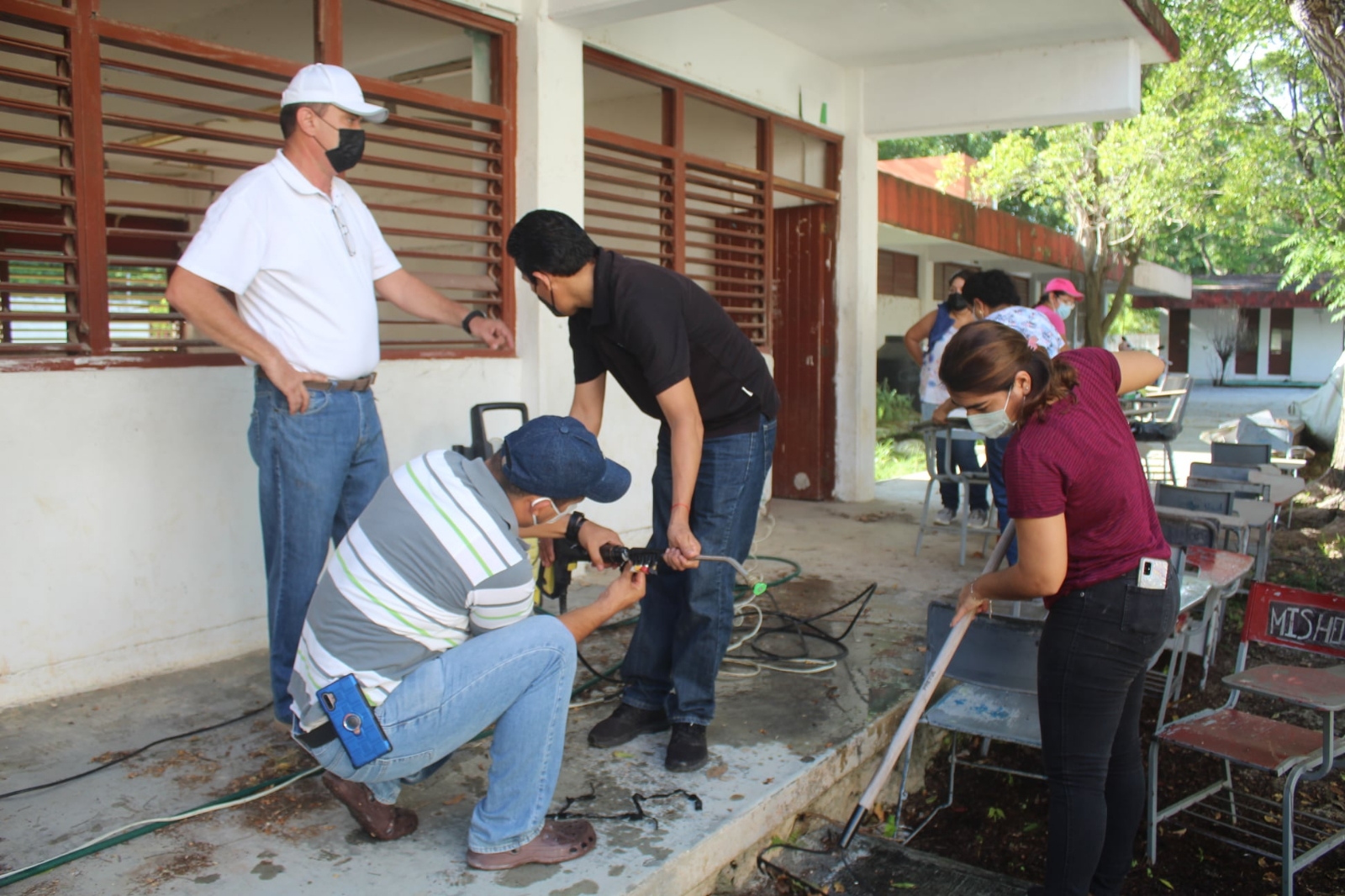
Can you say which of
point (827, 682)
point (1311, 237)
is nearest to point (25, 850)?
point (827, 682)

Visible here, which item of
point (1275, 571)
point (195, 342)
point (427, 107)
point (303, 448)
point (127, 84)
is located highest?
point (127, 84)

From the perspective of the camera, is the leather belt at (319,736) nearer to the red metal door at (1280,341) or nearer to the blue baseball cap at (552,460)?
the blue baseball cap at (552,460)

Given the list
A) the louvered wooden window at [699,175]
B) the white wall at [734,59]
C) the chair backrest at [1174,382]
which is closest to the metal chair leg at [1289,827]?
the louvered wooden window at [699,175]

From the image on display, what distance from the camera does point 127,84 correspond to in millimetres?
7457

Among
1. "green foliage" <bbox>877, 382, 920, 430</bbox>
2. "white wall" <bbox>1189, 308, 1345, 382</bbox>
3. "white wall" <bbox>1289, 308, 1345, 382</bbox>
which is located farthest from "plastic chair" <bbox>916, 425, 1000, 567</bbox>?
"white wall" <bbox>1289, 308, 1345, 382</bbox>

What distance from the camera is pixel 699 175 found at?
703cm

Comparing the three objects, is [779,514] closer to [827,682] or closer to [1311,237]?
[827,682]

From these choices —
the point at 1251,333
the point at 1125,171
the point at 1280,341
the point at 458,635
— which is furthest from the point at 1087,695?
the point at 1251,333

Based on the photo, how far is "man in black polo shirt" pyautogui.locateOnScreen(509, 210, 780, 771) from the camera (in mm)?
2980

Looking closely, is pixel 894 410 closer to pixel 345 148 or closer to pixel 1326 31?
pixel 1326 31

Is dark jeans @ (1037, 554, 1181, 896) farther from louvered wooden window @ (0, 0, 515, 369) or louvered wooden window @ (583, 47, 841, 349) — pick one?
louvered wooden window @ (583, 47, 841, 349)

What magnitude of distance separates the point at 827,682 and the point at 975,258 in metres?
16.9

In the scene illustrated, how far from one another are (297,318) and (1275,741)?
10.8 ft

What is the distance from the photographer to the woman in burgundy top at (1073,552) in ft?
8.24
